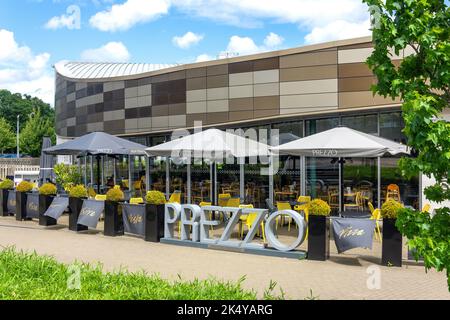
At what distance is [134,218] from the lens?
11.7 metres

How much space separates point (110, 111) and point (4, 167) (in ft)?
62.6

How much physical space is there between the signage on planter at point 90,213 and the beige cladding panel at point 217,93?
318 inches

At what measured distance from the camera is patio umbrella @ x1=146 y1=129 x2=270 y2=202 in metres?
12.0

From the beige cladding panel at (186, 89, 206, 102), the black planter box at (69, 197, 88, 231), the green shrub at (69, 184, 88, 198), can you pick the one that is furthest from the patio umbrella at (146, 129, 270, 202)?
the beige cladding panel at (186, 89, 206, 102)

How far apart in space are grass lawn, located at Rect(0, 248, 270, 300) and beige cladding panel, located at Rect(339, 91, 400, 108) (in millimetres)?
10737

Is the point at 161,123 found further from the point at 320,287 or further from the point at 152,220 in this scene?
the point at 320,287

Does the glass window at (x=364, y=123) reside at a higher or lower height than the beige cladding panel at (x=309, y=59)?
lower

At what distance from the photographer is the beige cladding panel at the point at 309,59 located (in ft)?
52.7

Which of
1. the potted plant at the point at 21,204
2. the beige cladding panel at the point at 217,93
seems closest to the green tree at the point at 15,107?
the beige cladding panel at the point at 217,93

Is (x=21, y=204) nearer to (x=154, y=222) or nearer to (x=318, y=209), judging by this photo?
(x=154, y=222)

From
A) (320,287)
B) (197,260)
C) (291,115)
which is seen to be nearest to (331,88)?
(291,115)

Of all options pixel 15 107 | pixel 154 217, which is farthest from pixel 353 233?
pixel 15 107

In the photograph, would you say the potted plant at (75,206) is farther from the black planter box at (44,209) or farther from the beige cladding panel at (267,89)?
the beige cladding panel at (267,89)

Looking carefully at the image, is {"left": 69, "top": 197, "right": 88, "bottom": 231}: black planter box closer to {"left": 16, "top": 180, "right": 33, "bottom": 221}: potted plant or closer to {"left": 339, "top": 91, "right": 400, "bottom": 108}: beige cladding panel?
{"left": 16, "top": 180, "right": 33, "bottom": 221}: potted plant
